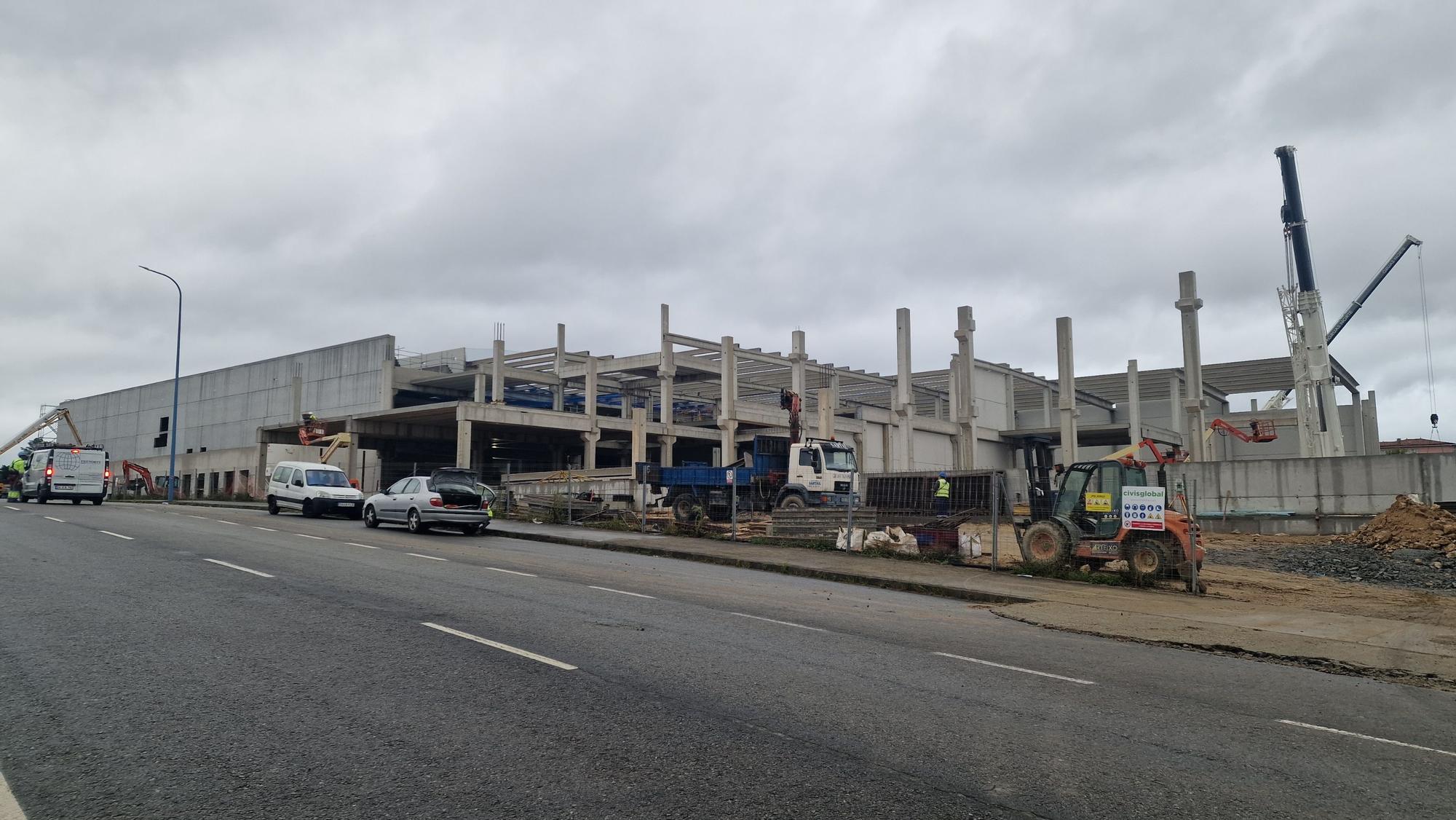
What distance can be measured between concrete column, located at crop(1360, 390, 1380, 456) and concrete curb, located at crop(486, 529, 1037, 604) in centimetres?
5867

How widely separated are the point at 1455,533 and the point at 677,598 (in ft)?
66.8

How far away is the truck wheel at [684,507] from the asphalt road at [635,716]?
1859 cm

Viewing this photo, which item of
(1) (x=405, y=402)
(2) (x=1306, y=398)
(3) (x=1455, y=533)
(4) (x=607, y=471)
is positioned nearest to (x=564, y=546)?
(4) (x=607, y=471)

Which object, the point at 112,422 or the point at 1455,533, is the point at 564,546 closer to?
the point at 1455,533

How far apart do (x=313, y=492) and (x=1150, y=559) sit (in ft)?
78.4

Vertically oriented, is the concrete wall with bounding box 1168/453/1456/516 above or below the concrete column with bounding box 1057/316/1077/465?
below

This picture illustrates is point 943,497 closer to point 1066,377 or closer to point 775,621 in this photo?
point 775,621

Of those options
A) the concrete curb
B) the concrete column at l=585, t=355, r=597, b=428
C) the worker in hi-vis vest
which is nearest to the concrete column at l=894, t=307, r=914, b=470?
the concrete column at l=585, t=355, r=597, b=428

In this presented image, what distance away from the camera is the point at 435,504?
74.6 ft

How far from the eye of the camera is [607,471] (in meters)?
35.8

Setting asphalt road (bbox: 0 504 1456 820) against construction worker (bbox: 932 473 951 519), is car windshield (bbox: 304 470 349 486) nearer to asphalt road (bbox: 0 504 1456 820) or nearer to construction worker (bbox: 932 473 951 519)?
asphalt road (bbox: 0 504 1456 820)

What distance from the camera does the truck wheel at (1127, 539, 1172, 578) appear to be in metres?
15.9

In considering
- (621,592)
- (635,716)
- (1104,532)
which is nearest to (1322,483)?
(1104,532)

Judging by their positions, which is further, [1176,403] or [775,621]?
[1176,403]
